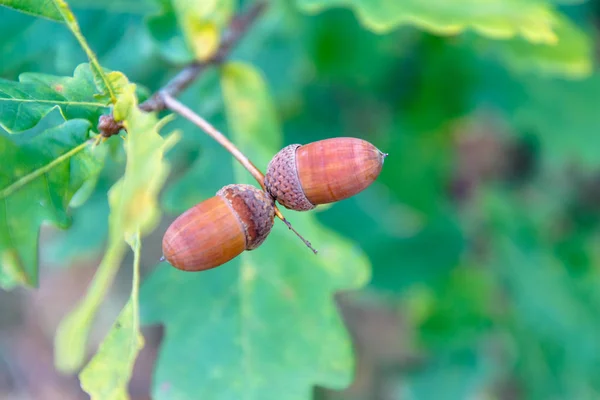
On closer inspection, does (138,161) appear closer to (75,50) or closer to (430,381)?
(75,50)

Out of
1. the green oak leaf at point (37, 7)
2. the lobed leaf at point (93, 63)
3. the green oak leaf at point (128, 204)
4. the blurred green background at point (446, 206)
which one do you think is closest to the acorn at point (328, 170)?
the green oak leaf at point (128, 204)

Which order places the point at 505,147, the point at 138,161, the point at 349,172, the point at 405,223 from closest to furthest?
the point at 138,161
the point at 349,172
the point at 405,223
the point at 505,147

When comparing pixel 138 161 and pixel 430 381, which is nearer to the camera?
→ pixel 138 161

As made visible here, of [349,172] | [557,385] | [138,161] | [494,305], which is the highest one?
[138,161]

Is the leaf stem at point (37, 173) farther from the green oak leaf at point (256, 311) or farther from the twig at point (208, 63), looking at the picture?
the green oak leaf at point (256, 311)

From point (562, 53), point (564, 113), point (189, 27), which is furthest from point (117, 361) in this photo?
point (564, 113)

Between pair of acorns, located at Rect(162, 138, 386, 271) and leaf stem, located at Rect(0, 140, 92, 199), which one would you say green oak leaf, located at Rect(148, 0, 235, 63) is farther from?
pair of acorns, located at Rect(162, 138, 386, 271)

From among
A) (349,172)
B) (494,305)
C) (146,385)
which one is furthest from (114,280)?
(349,172)
